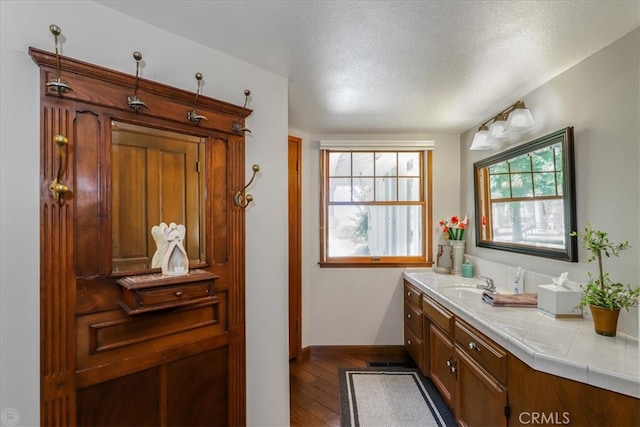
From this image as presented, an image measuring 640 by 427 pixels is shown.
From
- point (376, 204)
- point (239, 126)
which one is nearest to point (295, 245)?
point (376, 204)

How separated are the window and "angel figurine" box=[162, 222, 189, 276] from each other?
6.45 feet

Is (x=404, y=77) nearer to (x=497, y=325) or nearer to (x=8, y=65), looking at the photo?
(x=497, y=325)

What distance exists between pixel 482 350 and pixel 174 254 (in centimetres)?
168

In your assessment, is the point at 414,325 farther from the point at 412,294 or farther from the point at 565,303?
the point at 565,303

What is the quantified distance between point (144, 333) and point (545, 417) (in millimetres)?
1742

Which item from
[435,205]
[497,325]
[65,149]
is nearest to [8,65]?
[65,149]

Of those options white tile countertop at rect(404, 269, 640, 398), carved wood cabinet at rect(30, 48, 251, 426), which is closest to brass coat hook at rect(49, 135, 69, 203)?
carved wood cabinet at rect(30, 48, 251, 426)

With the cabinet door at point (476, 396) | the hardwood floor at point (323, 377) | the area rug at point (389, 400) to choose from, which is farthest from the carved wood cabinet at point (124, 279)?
the cabinet door at point (476, 396)

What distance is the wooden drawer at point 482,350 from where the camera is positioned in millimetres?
1479

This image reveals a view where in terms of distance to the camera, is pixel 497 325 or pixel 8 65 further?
pixel 497 325

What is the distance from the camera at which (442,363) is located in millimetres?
2223

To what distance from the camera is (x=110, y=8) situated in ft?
4.09

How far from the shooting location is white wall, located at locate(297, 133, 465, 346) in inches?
124

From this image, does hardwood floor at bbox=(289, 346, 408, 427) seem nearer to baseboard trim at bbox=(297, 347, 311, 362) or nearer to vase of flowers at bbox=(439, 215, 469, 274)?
baseboard trim at bbox=(297, 347, 311, 362)
